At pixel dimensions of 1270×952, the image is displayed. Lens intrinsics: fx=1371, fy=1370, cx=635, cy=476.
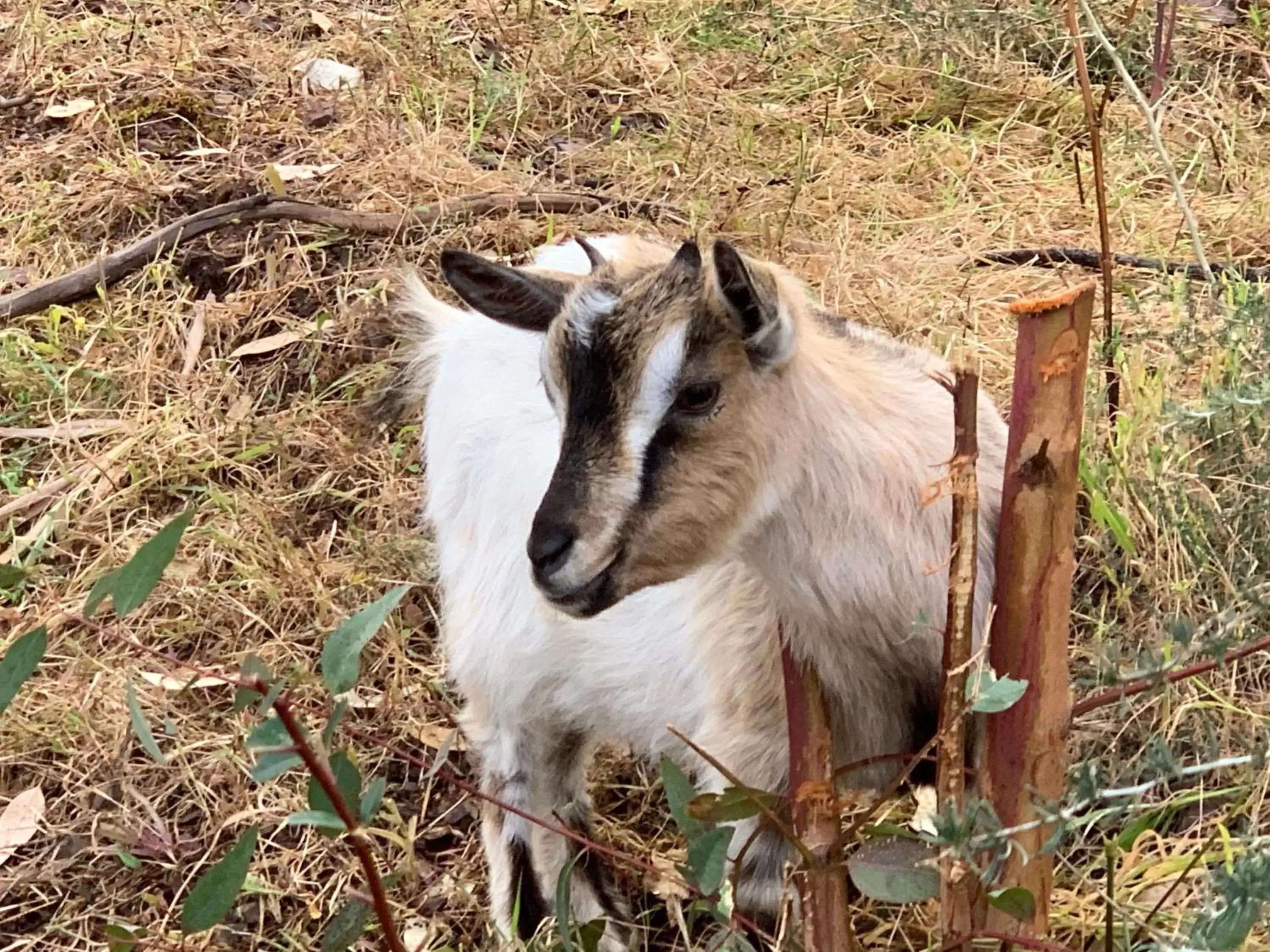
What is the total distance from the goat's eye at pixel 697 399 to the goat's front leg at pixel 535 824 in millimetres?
1028

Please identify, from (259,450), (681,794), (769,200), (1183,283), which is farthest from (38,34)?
(681,794)

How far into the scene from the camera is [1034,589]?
1.51 m

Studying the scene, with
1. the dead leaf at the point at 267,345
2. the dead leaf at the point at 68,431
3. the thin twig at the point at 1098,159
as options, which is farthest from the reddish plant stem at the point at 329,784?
the dead leaf at the point at 267,345

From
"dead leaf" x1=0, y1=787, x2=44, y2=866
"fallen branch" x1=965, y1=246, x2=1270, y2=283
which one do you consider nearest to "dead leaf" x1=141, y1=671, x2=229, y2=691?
"dead leaf" x1=0, y1=787, x2=44, y2=866

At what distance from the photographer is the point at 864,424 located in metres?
1.86

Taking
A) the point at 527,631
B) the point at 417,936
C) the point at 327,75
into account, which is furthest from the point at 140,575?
the point at 327,75

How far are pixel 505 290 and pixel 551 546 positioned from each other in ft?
1.43

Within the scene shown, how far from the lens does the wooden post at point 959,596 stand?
141 cm

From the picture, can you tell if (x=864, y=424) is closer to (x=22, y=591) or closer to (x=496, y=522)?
(x=496, y=522)

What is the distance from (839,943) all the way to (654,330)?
74 centimetres

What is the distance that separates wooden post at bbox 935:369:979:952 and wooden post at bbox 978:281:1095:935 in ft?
0.25

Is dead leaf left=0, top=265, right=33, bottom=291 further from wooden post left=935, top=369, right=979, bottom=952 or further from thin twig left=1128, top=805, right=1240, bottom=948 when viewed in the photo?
thin twig left=1128, top=805, right=1240, bottom=948

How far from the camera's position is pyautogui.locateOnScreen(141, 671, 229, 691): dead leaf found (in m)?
2.71

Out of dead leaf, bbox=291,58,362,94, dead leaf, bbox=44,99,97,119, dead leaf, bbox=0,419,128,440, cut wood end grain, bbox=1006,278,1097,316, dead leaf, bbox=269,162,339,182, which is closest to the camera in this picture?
cut wood end grain, bbox=1006,278,1097,316
